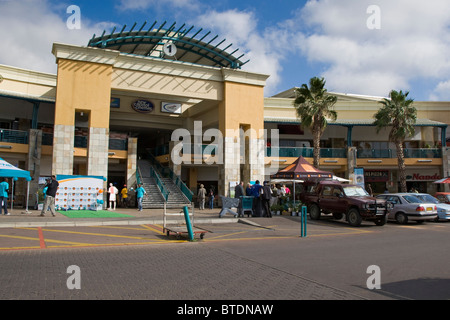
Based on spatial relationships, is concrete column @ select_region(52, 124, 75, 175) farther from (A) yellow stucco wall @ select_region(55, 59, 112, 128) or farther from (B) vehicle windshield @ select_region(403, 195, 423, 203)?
(B) vehicle windshield @ select_region(403, 195, 423, 203)

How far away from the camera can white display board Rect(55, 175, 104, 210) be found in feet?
63.7

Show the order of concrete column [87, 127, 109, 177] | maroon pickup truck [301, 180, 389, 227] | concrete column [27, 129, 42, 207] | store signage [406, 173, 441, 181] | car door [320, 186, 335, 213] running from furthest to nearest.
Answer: store signage [406, 173, 441, 181] < concrete column [27, 129, 42, 207] < concrete column [87, 127, 109, 177] < car door [320, 186, 335, 213] < maroon pickup truck [301, 180, 389, 227]

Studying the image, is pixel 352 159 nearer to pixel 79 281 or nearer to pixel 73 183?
pixel 73 183

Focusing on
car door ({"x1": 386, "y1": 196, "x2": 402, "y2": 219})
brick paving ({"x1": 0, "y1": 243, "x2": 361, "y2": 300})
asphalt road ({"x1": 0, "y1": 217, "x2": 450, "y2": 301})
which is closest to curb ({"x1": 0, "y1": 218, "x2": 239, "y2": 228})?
asphalt road ({"x1": 0, "y1": 217, "x2": 450, "y2": 301})

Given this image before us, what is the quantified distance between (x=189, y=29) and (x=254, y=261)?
21574mm

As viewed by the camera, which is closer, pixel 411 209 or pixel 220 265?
pixel 220 265

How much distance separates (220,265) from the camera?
25.1 feet

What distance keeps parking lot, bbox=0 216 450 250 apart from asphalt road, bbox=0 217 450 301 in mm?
32

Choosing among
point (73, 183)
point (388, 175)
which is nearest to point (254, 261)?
point (73, 183)

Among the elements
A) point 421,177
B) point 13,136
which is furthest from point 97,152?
point 421,177

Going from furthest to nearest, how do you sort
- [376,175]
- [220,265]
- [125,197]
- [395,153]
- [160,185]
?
1. [376,175]
2. [395,153]
3. [160,185]
4. [125,197]
5. [220,265]

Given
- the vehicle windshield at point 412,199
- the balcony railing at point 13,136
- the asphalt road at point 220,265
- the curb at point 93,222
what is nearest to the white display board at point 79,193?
the curb at point 93,222

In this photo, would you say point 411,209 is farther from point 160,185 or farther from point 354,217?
point 160,185

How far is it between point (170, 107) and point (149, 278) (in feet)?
82.8
